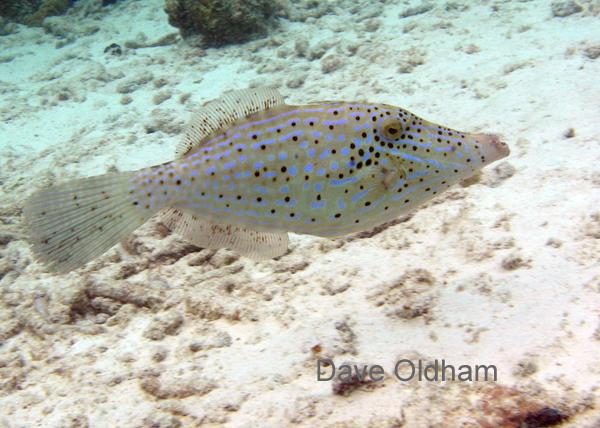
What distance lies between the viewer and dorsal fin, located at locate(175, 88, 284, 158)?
265 cm

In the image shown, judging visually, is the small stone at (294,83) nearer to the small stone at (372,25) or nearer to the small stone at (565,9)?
the small stone at (372,25)

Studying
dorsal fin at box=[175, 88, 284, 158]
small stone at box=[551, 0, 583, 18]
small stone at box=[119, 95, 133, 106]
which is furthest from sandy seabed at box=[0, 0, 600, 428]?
small stone at box=[119, 95, 133, 106]

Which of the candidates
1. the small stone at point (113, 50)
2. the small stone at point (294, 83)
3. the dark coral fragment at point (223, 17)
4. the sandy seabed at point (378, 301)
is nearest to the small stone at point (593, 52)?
the sandy seabed at point (378, 301)

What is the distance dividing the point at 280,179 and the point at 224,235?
0.53 meters

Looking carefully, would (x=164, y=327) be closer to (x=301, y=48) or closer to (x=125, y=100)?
(x=125, y=100)

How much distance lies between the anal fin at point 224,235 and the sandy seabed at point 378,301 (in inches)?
30.3

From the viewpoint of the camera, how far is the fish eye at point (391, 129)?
2.54m

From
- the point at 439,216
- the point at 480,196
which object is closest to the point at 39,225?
the point at 439,216

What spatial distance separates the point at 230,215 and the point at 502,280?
186cm

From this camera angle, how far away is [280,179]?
253cm

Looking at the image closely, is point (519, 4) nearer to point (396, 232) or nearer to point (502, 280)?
point (396, 232)

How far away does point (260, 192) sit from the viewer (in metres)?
2.55

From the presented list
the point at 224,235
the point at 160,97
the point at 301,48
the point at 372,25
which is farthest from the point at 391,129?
the point at 372,25

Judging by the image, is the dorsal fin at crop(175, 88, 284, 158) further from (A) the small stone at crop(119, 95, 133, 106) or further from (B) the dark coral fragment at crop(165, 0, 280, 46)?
(B) the dark coral fragment at crop(165, 0, 280, 46)
